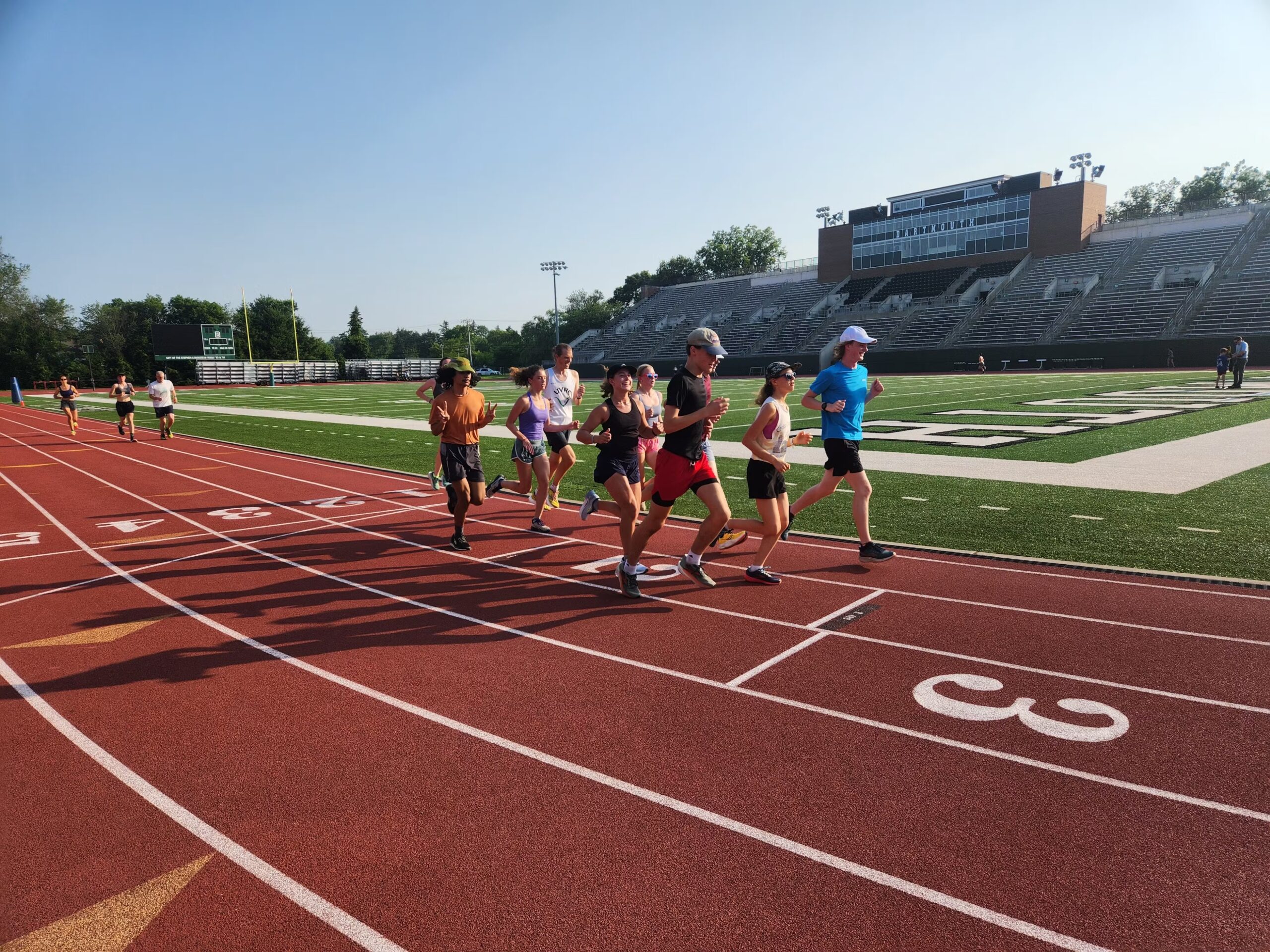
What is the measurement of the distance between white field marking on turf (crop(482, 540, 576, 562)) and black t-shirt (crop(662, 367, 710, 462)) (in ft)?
9.21

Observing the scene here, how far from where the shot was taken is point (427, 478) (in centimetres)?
1453

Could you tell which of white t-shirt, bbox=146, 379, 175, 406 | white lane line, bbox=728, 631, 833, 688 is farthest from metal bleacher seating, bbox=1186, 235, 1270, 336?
white t-shirt, bbox=146, 379, 175, 406

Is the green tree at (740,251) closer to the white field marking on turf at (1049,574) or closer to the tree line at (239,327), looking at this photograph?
the tree line at (239,327)

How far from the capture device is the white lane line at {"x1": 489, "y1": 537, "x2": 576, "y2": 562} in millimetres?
8680

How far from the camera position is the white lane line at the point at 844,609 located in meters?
6.20

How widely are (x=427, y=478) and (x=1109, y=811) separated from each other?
41.5 ft

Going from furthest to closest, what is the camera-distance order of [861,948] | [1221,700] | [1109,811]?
[1221,700]
[1109,811]
[861,948]

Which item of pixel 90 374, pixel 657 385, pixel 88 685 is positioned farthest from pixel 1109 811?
pixel 90 374

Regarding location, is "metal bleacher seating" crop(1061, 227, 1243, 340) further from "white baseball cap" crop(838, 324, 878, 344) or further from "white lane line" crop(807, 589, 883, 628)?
"white lane line" crop(807, 589, 883, 628)

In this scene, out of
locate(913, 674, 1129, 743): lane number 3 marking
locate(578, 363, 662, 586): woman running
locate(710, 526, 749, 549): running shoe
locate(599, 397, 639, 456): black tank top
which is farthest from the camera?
locate(710, 526, 749, 549): running shoe

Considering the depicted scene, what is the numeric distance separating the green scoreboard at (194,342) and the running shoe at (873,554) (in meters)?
74.5

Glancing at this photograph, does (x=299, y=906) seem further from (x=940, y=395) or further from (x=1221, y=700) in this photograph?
(x=940, y=395)

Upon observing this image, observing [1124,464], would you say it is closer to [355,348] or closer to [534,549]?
[534,549]

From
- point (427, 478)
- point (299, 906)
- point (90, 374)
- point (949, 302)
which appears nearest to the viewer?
point (299, 906)
